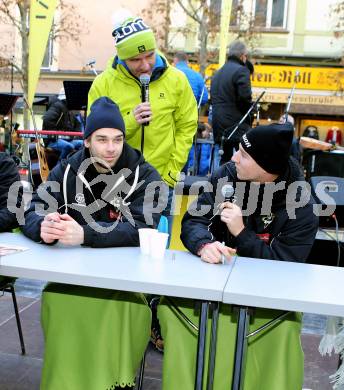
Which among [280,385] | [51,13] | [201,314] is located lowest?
[280,385]

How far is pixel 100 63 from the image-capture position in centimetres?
2081

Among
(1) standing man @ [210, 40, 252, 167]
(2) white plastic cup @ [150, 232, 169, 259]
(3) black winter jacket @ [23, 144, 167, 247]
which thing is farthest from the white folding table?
(1) standing man @ [210, 40, 252, 167]

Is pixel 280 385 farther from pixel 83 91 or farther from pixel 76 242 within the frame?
pixel 83 91

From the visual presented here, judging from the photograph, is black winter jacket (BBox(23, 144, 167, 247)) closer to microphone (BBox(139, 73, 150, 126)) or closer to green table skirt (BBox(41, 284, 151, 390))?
green table skirt (BBox(41, 284, 151, 390))

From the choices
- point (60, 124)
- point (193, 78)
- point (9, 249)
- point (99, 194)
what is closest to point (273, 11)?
point (60, 124)

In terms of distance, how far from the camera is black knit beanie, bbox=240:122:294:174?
259cm

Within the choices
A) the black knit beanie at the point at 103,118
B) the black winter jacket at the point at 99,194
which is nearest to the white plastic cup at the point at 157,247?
the black winter jacket at the point at 99,194

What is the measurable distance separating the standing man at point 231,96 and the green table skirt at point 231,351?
4686 mm

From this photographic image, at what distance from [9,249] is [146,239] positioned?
0.60 m

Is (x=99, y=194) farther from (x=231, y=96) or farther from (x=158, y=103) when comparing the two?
(x=231, y=96)

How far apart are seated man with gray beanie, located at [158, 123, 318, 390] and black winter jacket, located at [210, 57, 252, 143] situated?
393cm

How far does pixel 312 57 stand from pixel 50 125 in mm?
13078

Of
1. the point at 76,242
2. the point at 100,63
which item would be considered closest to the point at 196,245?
the point at 76,242

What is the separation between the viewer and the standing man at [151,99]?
3398mm
